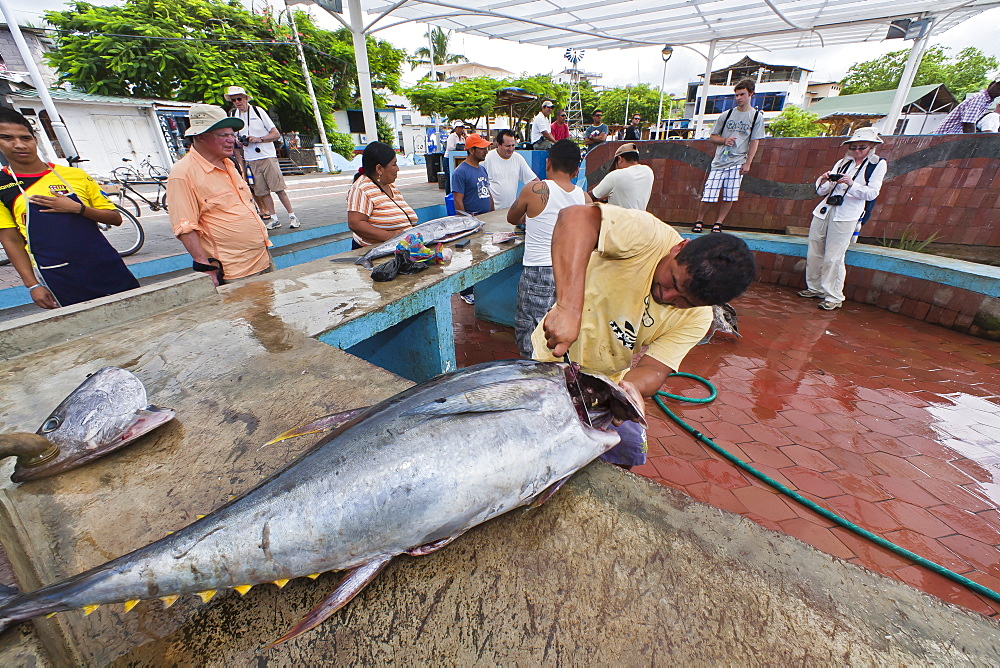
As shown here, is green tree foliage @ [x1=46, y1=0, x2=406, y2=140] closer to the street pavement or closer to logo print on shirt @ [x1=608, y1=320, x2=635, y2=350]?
the street pavement

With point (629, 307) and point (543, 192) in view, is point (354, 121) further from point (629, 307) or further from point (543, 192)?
point (629, 307)

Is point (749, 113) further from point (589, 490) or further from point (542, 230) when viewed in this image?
point (589, 490)

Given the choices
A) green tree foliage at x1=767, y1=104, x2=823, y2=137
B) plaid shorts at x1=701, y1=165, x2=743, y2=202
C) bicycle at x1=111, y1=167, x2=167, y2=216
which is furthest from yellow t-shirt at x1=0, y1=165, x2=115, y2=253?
green tree foliage at x1=767, y1=104, x2=823, y2=137

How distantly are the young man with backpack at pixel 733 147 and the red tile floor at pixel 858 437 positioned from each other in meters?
2.67

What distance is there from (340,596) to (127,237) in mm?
7638

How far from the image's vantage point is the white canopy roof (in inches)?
358

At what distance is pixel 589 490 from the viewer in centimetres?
126

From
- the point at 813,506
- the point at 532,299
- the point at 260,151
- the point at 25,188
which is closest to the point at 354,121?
the point at 260,151

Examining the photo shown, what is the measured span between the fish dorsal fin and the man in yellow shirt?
354 mm

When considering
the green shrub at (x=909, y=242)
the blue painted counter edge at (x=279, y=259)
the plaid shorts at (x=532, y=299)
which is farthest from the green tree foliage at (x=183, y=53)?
the green shrub at (x=909, y=242)

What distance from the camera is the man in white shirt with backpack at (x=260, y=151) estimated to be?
5.95m

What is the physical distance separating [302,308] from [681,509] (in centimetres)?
252

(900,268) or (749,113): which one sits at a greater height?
(749,113)

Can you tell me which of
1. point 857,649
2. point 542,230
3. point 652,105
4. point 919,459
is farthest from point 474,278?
point 652,105
